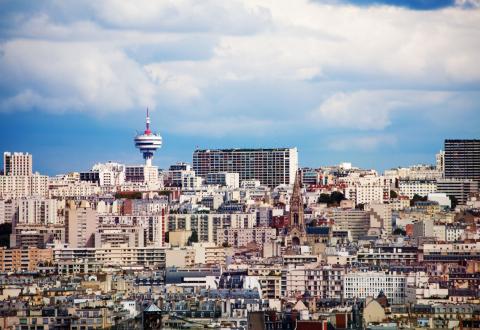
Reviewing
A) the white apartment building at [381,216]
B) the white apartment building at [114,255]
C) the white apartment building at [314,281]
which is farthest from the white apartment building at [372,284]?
the white apartment building at [381,216]

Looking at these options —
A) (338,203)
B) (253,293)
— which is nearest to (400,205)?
(338,203)

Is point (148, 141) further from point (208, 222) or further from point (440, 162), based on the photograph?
point (208, 222)

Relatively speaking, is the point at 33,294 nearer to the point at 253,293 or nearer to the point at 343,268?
the point at 253,293

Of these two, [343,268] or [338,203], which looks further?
[338,203]

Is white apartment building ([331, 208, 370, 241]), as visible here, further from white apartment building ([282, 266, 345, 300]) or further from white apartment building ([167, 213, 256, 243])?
white apartment building ([282, 266, 345, 300])

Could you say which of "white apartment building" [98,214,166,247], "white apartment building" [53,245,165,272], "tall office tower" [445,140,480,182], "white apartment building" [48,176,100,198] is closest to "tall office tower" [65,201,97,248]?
"white apartment building" [98,214,166,247]

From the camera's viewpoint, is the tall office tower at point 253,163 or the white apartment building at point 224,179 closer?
the white apartment building at point 224,179

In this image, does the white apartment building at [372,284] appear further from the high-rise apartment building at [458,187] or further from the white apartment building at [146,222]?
the high-rise apartment building at [458,187]
